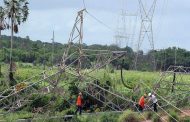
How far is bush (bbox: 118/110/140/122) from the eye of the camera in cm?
3472

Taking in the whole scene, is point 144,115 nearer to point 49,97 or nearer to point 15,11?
point 49,97

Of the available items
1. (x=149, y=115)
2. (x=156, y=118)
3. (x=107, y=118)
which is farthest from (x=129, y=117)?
(x=149, y=115)

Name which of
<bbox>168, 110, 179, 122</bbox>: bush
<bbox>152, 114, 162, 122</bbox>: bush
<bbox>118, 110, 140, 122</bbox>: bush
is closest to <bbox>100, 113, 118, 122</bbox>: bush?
<bbox>118, 110, 140, 122</bbox>: bush

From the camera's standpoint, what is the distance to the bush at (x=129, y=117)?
3472 centimetres

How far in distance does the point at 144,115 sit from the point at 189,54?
256 feet

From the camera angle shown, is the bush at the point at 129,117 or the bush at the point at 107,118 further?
the bush at the point at 129,117

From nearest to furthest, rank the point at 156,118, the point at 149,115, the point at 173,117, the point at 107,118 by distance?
1. the point at 107,118
2. the point at 173,117
3. the point at 156,118
4. the point at 149,115

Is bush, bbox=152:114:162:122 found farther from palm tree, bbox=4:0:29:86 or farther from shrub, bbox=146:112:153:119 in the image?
palm tree, bbox=4:0:29:86

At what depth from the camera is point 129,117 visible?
3484 centimetres

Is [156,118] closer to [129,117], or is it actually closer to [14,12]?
[129,117]

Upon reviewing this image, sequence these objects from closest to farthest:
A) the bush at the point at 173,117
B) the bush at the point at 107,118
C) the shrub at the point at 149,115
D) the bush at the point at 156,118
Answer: the bush at the point at 107,118
the bush at the point at 173,117
the bush at the point at 156,118
the shrub at the point at 149,115

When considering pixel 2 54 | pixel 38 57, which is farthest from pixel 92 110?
pixel 38 57

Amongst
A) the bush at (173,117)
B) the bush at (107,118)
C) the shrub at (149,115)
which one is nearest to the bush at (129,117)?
the bush at (107,118)

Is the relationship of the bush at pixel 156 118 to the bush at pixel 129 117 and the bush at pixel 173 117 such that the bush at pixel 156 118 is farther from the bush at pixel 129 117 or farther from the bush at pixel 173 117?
the bush at pixel 129 117
